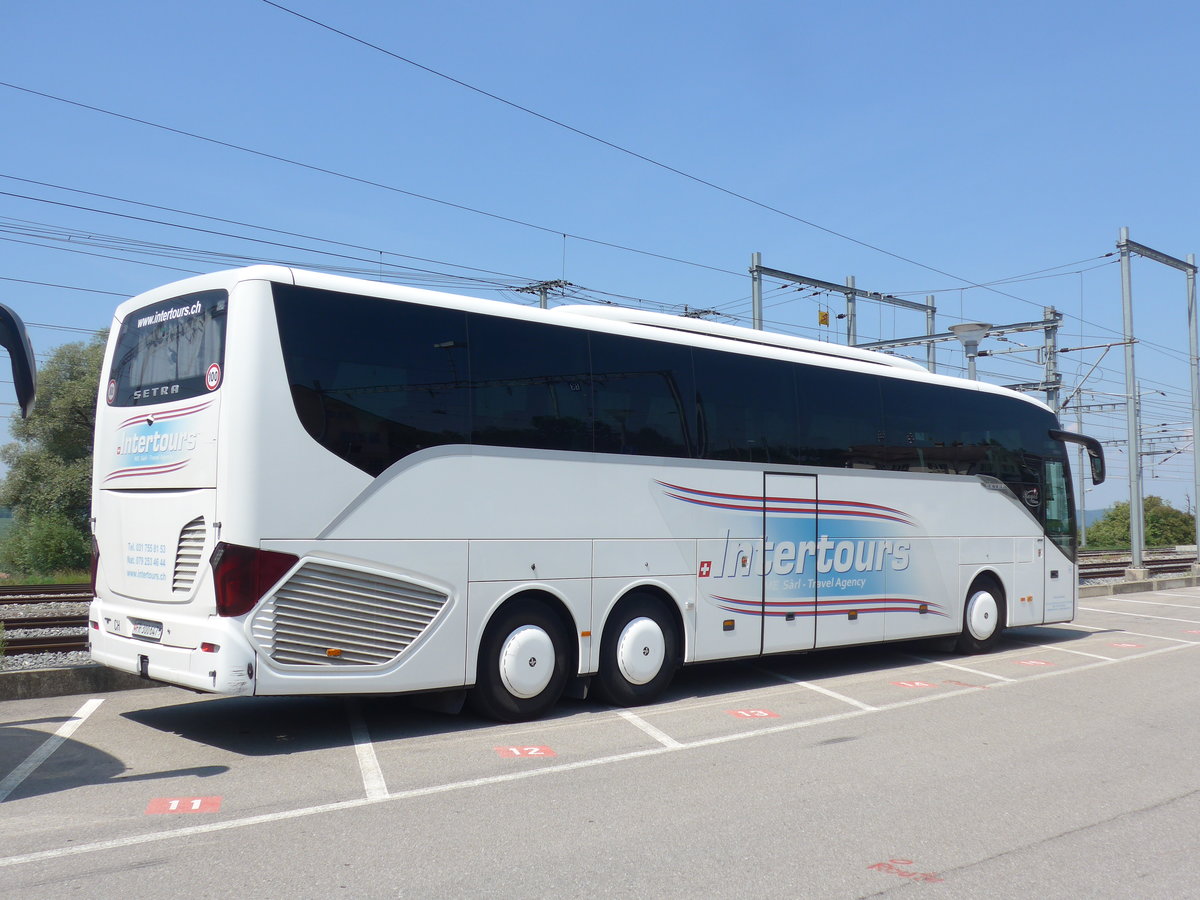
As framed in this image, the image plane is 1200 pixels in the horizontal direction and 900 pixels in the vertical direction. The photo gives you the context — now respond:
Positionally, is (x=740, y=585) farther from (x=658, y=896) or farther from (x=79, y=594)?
(x=79, y=594)

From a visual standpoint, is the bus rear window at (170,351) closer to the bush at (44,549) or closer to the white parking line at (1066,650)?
the white parking line at (1066,650)

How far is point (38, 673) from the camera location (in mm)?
9648

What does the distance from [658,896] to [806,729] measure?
4.56 m

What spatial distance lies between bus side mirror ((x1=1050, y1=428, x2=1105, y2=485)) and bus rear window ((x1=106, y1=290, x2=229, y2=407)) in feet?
40.5

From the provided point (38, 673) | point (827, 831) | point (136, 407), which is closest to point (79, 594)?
point (38, 673)

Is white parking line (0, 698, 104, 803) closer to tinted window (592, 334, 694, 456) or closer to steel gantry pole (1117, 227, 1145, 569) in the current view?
tinted window (592, 334, 694, 456)

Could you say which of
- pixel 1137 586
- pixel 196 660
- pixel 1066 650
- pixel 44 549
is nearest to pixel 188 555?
pixel 196 660

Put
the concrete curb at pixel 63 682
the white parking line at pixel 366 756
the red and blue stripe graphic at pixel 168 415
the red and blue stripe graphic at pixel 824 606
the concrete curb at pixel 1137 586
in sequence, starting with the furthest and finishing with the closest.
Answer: the concrete curb at pixel 1137 586
the red and blue stripe graphic at pixel 824 606
the concrete curb at pixel 63 682
the red and blue stripe graphic at pixel 168 415
the white parking line at pixel 366 756

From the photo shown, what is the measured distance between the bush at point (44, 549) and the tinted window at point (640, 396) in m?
26.2

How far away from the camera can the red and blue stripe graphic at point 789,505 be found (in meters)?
10.5

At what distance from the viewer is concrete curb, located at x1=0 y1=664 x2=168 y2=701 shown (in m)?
9.57

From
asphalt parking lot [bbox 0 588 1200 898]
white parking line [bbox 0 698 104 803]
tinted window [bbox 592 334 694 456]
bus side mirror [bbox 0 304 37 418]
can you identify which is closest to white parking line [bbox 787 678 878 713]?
asphalt parking lot [bbox 0 588 1200 898]

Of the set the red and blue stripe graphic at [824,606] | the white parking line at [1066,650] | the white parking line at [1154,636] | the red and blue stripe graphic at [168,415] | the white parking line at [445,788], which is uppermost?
the red and blue stripe graphic at [168,415]

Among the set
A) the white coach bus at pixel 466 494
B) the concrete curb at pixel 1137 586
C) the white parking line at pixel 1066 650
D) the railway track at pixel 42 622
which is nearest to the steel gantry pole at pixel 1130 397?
the concrete curb at pixel 1137 586
